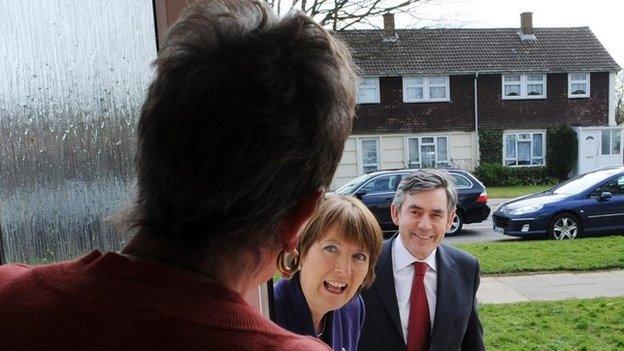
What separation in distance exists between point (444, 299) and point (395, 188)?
31.2 feet

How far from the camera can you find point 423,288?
2383mm

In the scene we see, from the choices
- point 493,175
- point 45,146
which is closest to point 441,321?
point 45,146

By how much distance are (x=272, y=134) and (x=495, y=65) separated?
26091mm

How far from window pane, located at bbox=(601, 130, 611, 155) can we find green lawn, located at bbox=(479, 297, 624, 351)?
21908 mm

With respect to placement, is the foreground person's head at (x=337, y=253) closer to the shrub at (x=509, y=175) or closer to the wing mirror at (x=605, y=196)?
the wing mirror at (x=605, y=196)

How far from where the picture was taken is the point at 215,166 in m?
0.75

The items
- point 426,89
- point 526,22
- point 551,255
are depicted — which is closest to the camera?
point 551,255

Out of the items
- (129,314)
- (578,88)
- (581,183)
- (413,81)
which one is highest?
(413,81)

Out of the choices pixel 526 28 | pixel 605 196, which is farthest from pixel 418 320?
pixel 526 28

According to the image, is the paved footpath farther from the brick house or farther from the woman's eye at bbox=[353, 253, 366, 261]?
the brick house

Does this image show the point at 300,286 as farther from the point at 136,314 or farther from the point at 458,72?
the point at 458,72

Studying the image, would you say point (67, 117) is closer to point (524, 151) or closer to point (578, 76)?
point (524, 151)

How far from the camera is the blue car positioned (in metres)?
9.91

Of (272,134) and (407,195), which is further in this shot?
(407,195)
